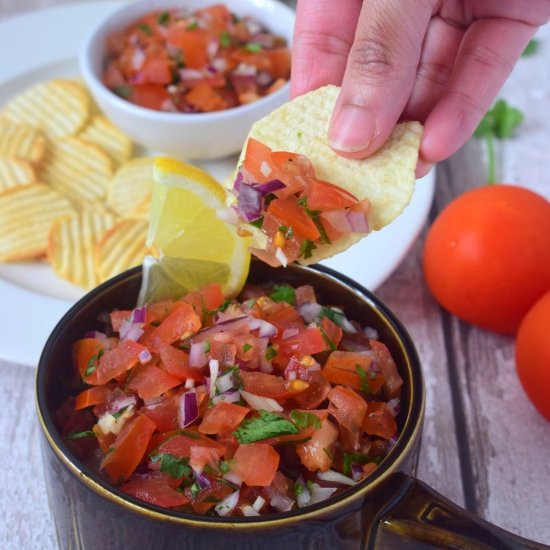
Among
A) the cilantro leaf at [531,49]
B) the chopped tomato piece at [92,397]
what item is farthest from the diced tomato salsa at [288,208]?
the cilantro leaf at [531,49]

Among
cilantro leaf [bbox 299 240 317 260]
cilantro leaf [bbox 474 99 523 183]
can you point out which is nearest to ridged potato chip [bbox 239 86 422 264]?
cilantro leaf [bbox 299 240 317 260]

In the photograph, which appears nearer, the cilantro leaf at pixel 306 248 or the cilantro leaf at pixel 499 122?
the cilantro leaf at pixel 306 248

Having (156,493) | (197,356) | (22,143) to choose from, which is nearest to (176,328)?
(197,356)

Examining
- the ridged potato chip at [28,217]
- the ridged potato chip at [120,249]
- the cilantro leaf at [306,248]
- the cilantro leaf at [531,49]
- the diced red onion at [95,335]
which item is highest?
the cilantro leaf at [306,248]

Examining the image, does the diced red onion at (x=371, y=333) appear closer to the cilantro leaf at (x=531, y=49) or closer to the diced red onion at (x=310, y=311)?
the diced red onion at (x=310, y=311)

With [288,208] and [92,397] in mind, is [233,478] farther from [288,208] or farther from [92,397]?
[288,208]

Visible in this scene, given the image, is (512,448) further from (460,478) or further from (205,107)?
(205,107)
